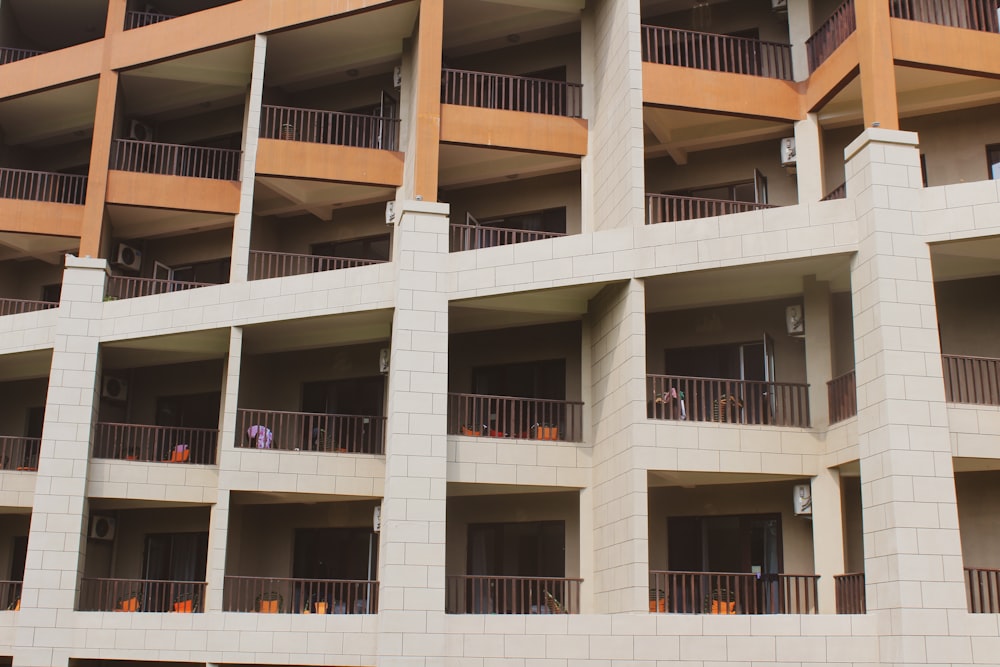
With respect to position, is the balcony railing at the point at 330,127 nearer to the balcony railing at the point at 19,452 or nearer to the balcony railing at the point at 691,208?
the balcony railing at the point at 691,208

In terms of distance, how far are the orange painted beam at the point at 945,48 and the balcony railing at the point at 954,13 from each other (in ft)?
1.68

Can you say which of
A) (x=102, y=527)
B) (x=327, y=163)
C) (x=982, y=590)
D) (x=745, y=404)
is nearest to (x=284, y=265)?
(x=327, y=163)

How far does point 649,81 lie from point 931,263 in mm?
5669

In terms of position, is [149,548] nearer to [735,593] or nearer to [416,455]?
[416,455]

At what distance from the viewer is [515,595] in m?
18.8

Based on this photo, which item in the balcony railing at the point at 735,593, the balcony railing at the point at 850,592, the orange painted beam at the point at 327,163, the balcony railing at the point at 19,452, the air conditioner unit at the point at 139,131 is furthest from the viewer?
the air conditioner unit at the point at 139,131

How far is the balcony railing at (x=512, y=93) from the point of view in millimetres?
21078

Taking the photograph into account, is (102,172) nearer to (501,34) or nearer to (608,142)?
(501,34)

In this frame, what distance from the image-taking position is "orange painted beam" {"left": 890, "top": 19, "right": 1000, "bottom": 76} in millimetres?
17500

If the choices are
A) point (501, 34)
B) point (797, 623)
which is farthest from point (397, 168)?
point (797, 623)

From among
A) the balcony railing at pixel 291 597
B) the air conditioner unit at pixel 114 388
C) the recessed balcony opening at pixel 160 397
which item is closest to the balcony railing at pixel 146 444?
the recessed balcony opening at pixel 160 397

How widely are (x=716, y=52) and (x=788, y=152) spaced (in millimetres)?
2185

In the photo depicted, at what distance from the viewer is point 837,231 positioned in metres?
16.3

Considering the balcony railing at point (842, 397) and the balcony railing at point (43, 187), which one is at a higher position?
the balcony railing at point (43, 187)
